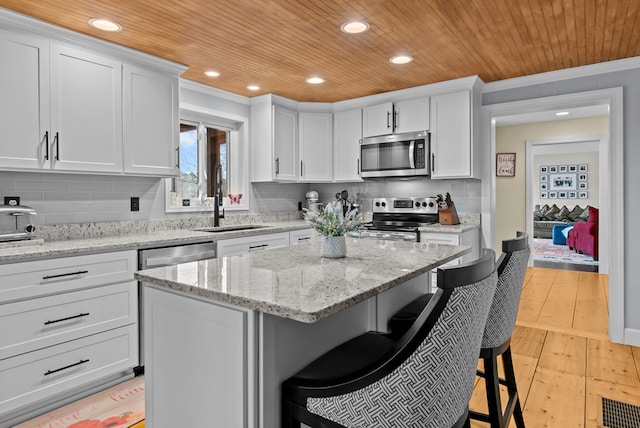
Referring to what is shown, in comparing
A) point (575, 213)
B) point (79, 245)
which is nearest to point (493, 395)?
point (79, 245)

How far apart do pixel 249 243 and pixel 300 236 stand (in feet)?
2.53

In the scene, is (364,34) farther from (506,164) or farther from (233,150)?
(506,164)

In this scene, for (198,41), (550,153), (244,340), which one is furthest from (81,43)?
(550,153)

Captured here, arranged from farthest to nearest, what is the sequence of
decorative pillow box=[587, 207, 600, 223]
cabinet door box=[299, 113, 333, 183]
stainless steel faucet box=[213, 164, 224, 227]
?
1. decorative pillow box=[587, 207, 600, 223]
2. cabinet door box=[299, 113, 333, 183]
3. stainless steel faucet box=[213, 164, 224, 227]

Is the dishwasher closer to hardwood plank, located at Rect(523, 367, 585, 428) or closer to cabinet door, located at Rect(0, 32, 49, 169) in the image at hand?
cabinet door, located at Rect(0, 32, 49, 169)

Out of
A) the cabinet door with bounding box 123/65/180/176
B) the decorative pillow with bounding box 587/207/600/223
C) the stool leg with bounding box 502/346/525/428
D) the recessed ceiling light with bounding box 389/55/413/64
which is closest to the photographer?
the stool leg with bounding box 502/346/525/428

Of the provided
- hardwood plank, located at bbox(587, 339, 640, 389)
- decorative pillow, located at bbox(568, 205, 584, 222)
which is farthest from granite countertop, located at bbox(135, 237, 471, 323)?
decorative pillow, located at bbox(568, 205, 584, 222)

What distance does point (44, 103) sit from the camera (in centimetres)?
250

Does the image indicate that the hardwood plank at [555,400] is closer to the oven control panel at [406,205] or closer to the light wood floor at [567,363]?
the light wood floor at [567,363]

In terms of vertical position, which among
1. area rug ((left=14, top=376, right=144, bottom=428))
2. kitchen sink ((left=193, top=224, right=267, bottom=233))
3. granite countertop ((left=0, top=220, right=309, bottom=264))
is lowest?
area rug ((left=14, top=376, right=144, bottom=428))

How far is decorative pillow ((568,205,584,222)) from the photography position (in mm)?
10219

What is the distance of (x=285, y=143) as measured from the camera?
174 inches

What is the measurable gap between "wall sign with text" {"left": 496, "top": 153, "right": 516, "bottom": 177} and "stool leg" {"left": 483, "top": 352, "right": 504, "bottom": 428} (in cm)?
544

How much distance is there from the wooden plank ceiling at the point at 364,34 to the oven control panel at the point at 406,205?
51.1 inches
